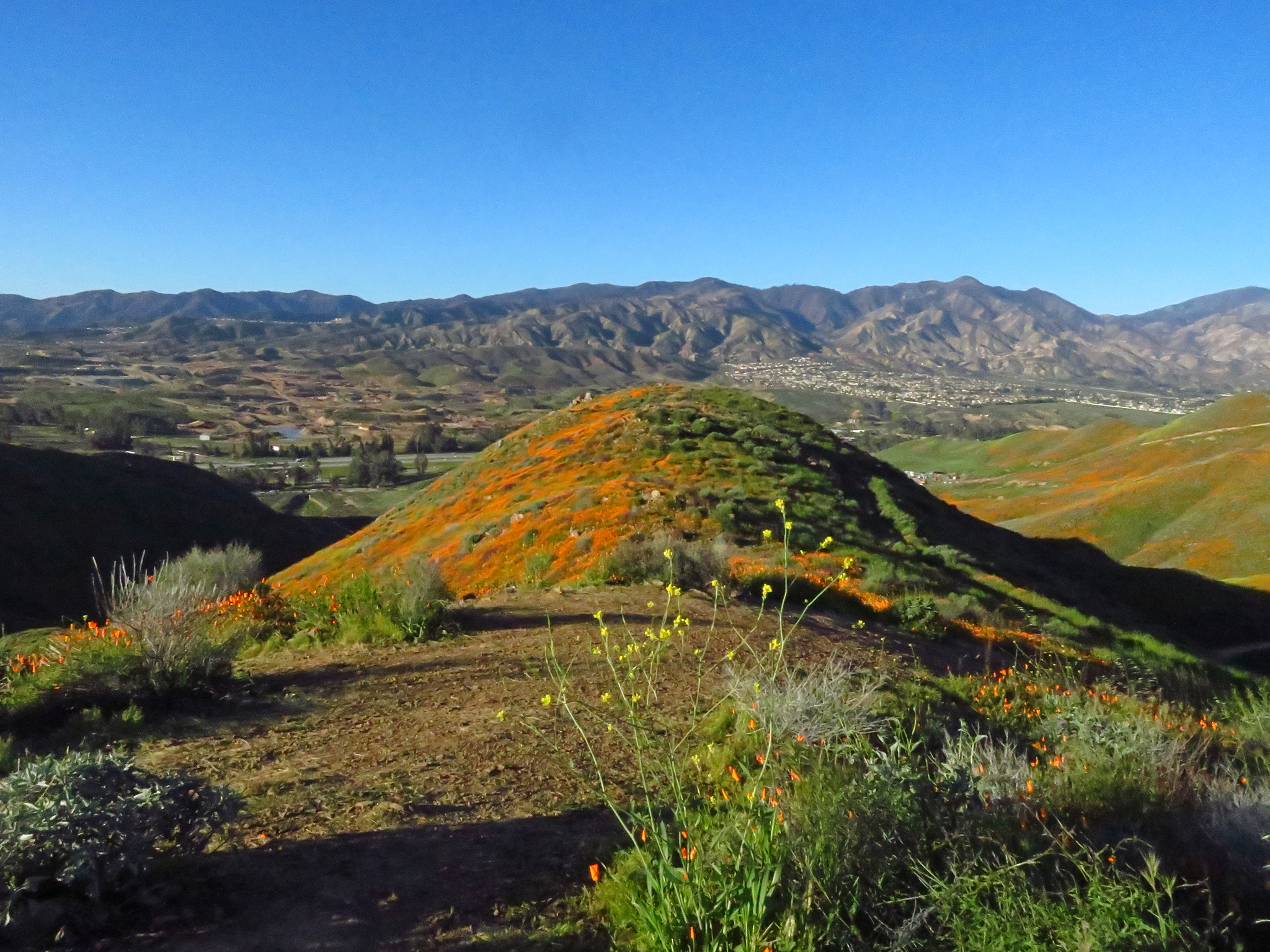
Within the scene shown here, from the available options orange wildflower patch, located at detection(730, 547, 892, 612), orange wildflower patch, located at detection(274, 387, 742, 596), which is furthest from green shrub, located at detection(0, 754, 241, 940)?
orange wildflower patch, located at detection(730, 547, 892, 612)

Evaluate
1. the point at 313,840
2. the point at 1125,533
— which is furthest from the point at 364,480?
the point at 313,840

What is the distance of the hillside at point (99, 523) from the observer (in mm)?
31531

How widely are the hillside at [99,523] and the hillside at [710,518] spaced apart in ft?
38.5

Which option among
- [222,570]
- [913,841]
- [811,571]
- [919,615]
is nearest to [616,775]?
[913,841]

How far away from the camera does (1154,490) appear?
39938 mm

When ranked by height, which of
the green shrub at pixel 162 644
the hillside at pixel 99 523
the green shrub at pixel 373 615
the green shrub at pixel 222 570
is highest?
the green shrub at pixel 162 644

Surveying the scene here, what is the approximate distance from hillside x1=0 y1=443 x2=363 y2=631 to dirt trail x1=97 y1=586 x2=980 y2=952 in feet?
81.5

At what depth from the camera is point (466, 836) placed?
3830mm

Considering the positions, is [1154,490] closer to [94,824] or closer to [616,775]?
[616,775]

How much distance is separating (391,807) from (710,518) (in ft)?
32.9

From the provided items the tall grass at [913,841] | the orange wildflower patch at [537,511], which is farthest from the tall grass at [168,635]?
the tall grass at [913,841]

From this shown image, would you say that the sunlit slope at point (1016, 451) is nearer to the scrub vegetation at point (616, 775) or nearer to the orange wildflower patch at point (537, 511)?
the orange wildflower patch at point (537, 511)

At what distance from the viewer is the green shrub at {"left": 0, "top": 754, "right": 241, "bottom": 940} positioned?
2908 mm

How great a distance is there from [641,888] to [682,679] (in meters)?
3.19
